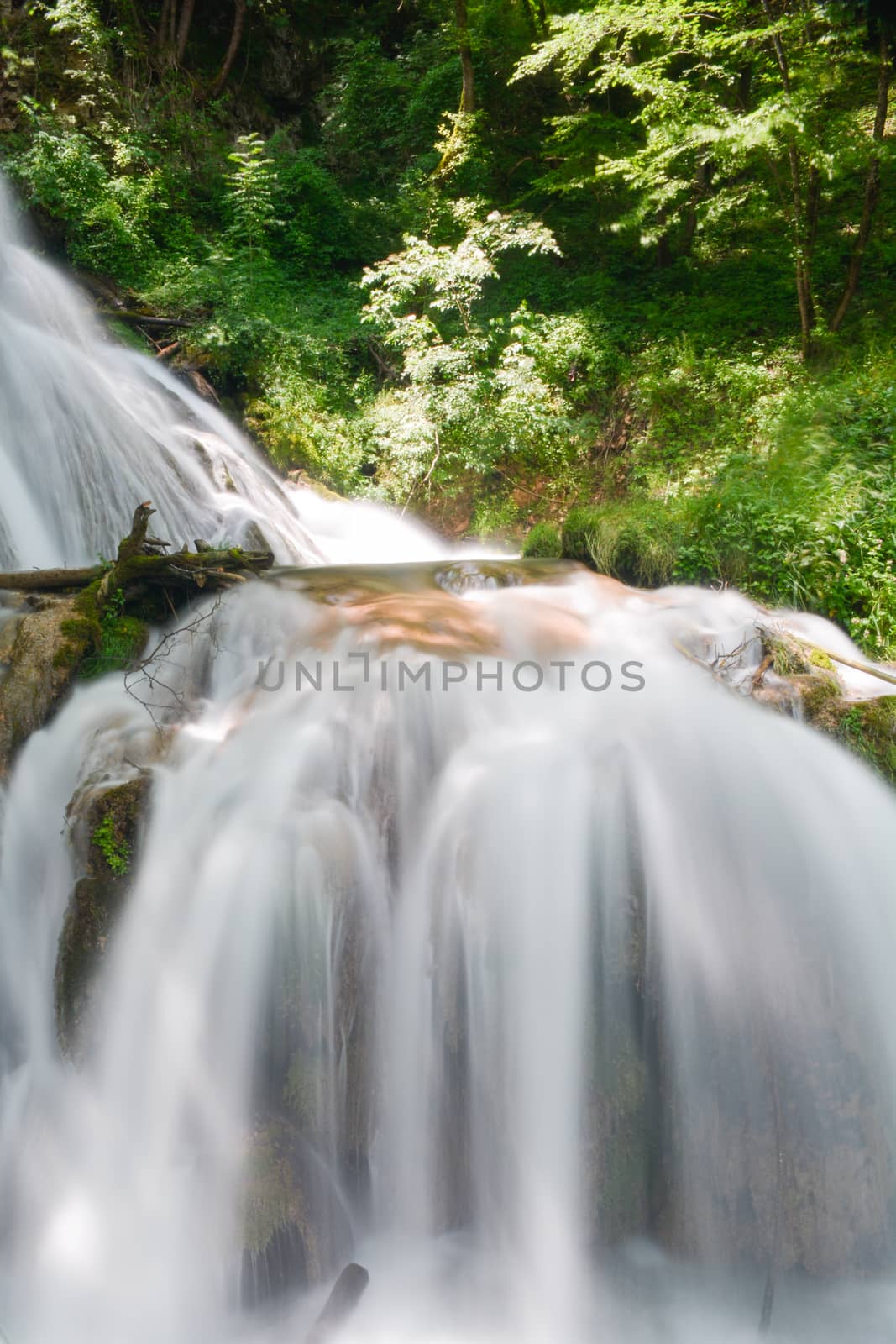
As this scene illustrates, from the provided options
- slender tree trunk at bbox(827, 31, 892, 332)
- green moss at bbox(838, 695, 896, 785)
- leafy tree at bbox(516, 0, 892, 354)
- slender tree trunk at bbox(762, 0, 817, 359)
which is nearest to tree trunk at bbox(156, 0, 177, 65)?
leafy tree at bbox(516, 0, 892, 354)

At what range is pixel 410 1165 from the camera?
115 inches

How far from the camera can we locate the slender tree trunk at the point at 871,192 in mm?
6953

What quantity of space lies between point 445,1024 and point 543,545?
513 cm

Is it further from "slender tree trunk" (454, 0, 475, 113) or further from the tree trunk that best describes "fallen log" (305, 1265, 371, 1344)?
the tree trunk

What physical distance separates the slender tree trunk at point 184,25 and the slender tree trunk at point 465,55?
4782 millimetres

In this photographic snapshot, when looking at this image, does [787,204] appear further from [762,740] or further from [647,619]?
[762,740]

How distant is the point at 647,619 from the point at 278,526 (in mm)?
3999

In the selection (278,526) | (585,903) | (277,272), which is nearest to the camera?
(585,903)

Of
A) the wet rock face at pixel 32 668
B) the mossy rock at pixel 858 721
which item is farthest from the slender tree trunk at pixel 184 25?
the mossy rock at pixel 858 721

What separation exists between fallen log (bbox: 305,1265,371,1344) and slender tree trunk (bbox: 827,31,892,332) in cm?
913

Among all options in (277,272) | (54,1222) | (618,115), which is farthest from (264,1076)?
(618,115)

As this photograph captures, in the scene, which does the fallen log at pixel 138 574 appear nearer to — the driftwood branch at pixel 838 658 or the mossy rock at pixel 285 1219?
the mossy rock at pixel 285 1219

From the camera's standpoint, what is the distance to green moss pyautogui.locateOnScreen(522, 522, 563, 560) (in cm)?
716

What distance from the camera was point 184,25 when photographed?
13.2 meters
